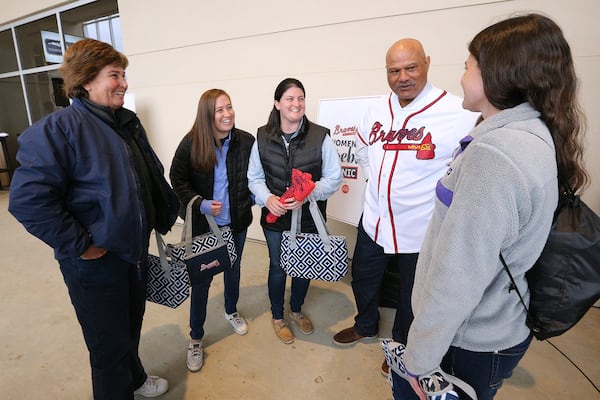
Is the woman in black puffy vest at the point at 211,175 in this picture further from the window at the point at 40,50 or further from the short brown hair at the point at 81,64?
the window at the point at 40,50

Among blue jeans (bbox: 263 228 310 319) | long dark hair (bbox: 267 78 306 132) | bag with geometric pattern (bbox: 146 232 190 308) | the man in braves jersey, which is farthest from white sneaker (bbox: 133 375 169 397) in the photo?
long dark hair (bbox: 267 78 306 132)

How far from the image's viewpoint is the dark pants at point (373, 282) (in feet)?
5.18

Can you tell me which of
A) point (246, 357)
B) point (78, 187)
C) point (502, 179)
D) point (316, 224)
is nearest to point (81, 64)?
point (78, 187)

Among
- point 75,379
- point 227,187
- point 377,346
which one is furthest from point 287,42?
point 75,379

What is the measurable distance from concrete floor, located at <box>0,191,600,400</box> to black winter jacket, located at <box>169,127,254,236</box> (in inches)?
30.6

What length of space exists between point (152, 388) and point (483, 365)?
156 cm

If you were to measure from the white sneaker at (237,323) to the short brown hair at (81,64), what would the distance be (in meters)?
1.57

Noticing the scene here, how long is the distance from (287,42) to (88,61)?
2248 mm

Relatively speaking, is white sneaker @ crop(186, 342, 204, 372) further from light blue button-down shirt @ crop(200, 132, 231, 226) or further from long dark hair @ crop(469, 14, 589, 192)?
long dark hair @ crop(469, 14, 589, 192)

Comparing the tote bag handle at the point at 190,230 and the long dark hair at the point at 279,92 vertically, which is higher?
the long dark hair at the point at 279,92

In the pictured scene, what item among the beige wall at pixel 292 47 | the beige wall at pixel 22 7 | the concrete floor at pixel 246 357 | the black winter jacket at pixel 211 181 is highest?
the beige wall at pixel 22 7

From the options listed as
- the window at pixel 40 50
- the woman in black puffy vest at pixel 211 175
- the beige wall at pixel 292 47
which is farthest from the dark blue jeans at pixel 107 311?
the window at pixel 40 50

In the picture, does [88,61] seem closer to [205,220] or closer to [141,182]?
[141,182]

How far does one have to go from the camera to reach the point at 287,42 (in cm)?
302
